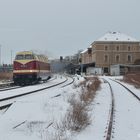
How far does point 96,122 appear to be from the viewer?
44.5 ft

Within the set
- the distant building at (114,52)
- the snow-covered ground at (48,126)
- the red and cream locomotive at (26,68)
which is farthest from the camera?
the distant building at (114,52)

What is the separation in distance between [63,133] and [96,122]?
3.17m

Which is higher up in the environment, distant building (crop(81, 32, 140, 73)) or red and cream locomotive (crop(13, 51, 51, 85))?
distant building (crop(81, 32, 140, 73))

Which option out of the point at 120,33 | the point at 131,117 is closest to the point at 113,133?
the point at 131,117

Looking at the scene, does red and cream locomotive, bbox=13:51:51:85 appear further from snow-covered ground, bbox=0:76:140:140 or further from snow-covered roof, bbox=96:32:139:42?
snow-covered roof, bbox=96:32:139:42

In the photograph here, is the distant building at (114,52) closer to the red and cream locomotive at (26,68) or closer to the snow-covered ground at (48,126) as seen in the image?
the red and cream locomotive at (26,68)

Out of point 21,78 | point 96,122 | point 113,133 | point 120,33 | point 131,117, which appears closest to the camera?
point 113,133

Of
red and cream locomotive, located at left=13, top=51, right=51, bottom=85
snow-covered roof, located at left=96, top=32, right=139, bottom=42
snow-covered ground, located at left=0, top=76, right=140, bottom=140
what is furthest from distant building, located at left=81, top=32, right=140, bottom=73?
snow-covered ground, located at left=0, top=76, right=140, bottom=140

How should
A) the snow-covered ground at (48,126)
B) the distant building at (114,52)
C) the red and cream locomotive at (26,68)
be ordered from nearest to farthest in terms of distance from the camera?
the snow-covered ground at (48,126) → the red and cream locomotive at (26,68) → the distant building at (114,52)

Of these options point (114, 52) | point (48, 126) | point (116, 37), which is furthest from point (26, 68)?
point (116, 37)

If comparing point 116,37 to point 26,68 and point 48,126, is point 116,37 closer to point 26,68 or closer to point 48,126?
point 26,68

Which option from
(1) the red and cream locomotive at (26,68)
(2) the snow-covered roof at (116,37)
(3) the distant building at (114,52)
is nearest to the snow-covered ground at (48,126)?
(1) the red and cream locomotive at (26,68)

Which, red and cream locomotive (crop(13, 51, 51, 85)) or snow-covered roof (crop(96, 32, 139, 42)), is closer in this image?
red and cream locomotive (crop(13, 51, 51, 85))

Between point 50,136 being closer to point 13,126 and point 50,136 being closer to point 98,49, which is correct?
point 13,126
